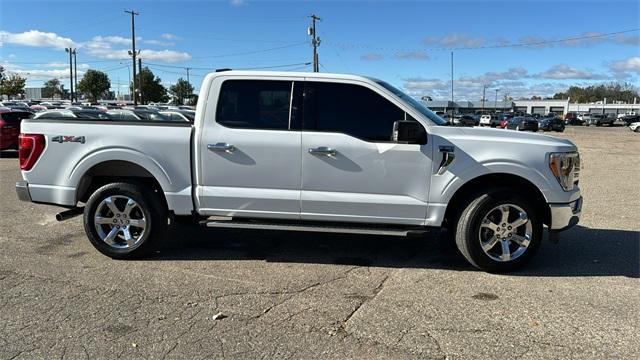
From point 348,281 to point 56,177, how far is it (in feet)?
10.9

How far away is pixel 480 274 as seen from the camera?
5289mm

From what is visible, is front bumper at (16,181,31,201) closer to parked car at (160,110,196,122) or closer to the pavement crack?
parked car at (160,110,196,122)

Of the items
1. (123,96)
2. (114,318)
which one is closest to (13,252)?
(114,318)

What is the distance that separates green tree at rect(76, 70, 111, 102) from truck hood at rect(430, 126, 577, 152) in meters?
101

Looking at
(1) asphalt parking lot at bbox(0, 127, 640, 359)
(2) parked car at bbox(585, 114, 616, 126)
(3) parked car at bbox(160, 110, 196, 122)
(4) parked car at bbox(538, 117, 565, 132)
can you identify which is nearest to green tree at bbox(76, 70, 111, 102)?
(4) parked car at bbox(538, 117, 565, 132)

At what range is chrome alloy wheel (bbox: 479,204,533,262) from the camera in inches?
206

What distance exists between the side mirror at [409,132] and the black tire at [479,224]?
2.73ft

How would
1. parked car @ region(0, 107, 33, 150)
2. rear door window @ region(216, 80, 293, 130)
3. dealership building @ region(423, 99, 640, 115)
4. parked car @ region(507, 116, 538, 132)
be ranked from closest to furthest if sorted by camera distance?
rear door window @ region(216, 80, 293, 130) → parked car @ region(0, 107, 33, 150) → parked car @ region(507, 116, 538, 132) → dealership building @ region(423, 99, 640, 115)

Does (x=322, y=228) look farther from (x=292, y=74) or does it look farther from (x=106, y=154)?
(x=106, y=154)

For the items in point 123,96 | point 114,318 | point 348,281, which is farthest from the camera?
point 123,96

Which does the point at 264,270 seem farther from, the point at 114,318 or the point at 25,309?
the point at 25,309

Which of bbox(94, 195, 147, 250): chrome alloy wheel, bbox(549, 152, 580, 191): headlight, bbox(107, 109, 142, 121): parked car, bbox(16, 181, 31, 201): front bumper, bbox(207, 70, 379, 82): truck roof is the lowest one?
bbox(94, 195, 147, 250): chrome alloy wheel

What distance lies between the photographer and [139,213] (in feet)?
18.5

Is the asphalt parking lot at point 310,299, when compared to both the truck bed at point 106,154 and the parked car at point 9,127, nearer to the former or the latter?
the truck bed at point 106,154
